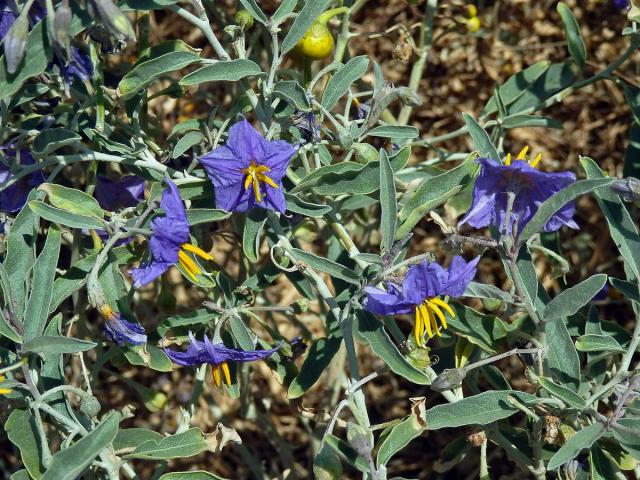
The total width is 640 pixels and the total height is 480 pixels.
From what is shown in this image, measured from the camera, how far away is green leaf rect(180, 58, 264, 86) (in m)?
1.84

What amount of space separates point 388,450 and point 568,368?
47cm

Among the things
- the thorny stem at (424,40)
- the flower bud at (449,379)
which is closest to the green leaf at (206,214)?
the flower bud at (449,379)

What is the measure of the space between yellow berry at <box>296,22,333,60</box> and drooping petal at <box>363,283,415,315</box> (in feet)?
2.35

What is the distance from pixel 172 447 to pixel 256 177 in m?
0.63

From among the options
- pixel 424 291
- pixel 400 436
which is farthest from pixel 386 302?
pixel 400 436

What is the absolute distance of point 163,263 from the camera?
5.99 feet

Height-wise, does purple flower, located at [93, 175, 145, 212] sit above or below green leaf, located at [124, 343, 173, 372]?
above

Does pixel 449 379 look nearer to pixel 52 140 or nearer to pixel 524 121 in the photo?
pixel 524 121

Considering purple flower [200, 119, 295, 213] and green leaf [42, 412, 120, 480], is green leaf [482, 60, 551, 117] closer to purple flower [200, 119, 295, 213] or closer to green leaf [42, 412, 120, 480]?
purple flower [200, 119, 295, 213]

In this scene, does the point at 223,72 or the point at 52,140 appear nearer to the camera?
the point at 223,72

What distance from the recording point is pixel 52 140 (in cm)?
196

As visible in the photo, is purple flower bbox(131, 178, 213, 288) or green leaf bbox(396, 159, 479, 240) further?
green leaf bbox(396, 159, 479, 240)

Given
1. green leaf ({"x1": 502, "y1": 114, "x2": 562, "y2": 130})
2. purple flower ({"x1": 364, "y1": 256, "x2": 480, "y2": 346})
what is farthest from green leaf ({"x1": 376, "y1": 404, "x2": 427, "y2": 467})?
green leaf ({"x1": 502, "y1": 114, "x2": 562, "y2": 130})

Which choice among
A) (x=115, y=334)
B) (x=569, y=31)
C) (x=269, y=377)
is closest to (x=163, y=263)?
(x=115, y=334)
